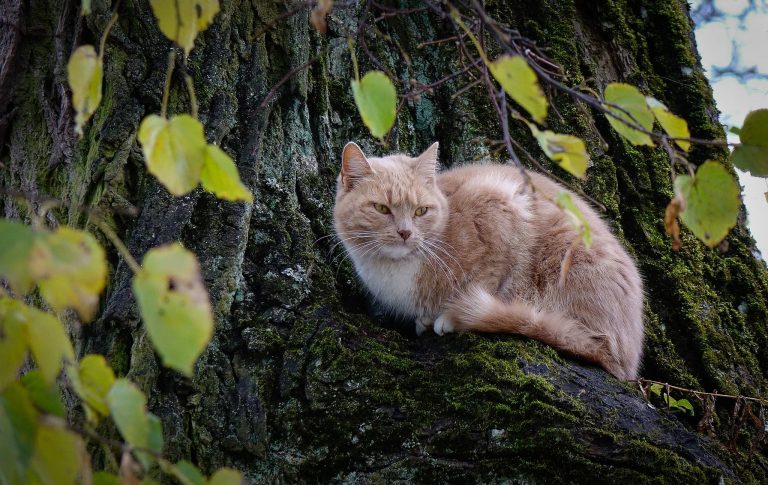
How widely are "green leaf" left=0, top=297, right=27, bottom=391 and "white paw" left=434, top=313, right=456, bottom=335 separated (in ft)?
6.43

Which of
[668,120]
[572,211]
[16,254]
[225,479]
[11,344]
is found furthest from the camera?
[668,120]

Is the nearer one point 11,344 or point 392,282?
point 11,344

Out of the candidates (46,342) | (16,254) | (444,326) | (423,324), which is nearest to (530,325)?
(444,326)

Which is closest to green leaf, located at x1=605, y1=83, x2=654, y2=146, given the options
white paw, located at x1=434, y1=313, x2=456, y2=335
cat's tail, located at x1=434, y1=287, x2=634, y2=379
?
cat's tail, located at x1=434, y1=287, x2=634, y2=379

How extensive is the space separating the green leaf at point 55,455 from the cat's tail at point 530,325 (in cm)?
187

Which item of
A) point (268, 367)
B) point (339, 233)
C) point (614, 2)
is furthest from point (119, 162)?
point (614, 2)

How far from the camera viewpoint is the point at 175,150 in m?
1.08

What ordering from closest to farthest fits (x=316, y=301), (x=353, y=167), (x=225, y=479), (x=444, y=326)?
(x=225, y=479) → (x=316, y=301) → (x=444, y=326) → (x=353, y=167)

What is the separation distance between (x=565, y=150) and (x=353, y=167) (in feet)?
7.08

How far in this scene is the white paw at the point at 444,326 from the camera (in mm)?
2803

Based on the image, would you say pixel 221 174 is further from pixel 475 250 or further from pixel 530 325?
pixel 475 250

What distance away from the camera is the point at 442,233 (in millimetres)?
3549

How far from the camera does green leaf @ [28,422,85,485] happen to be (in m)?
0.93

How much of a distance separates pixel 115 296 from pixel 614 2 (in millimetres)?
3102
